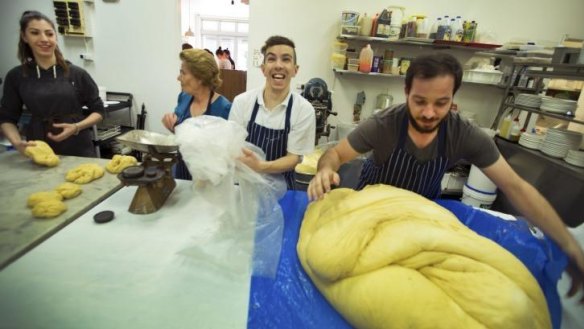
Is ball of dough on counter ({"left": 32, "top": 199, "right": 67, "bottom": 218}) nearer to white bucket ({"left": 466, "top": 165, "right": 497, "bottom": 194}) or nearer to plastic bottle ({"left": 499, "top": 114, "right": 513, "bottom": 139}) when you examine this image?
white bucket ({"left": 466, "top": 165, "right": 497, "bottom": 194})

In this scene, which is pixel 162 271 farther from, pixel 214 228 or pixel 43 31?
pixel 43 31

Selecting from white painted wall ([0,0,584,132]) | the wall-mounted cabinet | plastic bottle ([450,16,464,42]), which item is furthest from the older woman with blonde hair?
plastic bottle ([450,16,464,42])

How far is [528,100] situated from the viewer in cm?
280

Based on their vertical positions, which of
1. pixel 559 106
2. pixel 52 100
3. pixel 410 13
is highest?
pixel 410 13

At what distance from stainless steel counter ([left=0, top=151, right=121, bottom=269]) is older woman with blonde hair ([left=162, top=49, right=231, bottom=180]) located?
43cm

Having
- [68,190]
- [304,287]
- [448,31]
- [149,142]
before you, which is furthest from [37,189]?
[448,31]

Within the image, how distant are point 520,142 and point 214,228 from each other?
3073 mm

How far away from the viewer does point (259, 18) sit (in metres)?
3.25

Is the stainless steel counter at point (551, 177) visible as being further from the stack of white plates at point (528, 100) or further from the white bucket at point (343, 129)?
the white bucket at point (343, 129)

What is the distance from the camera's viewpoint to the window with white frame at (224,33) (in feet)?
24.8

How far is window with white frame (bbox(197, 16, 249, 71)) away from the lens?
757cm

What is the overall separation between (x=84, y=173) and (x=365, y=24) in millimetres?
3007

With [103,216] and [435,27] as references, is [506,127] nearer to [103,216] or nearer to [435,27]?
[435,27]

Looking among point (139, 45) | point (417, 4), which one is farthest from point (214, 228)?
point (417, 4)
